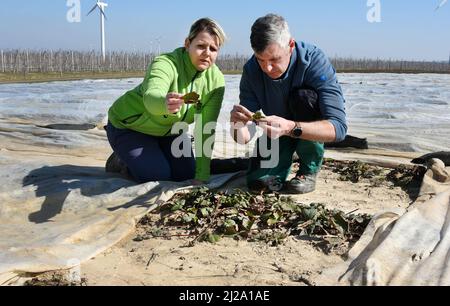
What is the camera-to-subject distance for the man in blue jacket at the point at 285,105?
2.47 meters

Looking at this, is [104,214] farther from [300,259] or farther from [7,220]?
[300,259]

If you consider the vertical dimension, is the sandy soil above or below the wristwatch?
below

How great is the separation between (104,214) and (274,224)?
2.84ft

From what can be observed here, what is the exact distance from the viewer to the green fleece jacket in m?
2.82

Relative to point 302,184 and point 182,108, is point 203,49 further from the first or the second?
point 302,184

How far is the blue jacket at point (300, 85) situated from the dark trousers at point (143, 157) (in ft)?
2.04

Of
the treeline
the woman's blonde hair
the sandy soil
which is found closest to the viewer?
the sandy soil

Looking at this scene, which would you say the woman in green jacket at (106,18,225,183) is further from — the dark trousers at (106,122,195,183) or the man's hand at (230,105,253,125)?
the man's hand at (230,105,253,125)

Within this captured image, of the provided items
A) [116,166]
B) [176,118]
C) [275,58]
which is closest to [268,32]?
[275,58]

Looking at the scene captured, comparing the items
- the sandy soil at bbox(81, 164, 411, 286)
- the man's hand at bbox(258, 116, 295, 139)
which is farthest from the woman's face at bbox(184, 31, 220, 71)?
the sandy soil at bbox(81, 164, 411, 286)

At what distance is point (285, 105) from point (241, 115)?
1.63 feet

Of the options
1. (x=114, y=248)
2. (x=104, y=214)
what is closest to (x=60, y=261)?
(x=114, y=248)

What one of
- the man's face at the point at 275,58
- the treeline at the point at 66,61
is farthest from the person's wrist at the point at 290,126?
the treeline at the point at 66,61

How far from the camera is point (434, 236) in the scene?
2.09 meters
